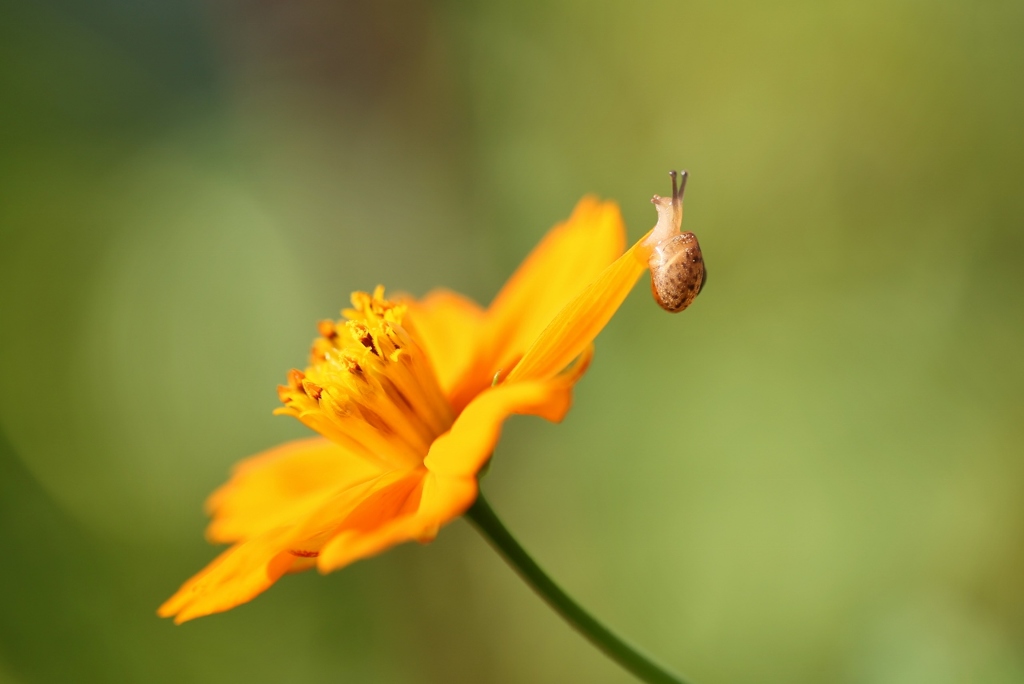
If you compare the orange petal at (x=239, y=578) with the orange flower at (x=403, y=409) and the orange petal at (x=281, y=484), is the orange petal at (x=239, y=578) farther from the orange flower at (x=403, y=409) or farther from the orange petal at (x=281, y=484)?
the orange petal at (x=281, y=484)

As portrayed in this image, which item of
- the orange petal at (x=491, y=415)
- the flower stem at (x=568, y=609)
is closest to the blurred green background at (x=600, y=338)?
the flower stem at (x=568, y=609)

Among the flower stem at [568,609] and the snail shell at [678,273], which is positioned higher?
the snail shell at [678,273]

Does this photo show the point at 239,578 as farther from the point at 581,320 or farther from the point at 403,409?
the point at 581,320

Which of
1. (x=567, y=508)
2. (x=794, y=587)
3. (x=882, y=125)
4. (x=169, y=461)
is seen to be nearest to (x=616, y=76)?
(x=882, y=125)

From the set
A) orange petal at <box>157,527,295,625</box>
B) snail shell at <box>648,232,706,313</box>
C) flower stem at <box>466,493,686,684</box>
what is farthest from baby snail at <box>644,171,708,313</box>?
orange petal at <box>157,527,295,625</box>

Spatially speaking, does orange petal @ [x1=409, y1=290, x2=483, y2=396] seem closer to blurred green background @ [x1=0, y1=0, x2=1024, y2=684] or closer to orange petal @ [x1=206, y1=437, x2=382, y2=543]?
orange petal @ [x1=206, y1=437, x2=382, y2=543]

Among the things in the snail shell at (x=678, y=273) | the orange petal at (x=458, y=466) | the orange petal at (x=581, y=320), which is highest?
the snail shell at (x=678, y=273)

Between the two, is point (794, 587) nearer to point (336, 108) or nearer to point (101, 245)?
point (336, 108)
